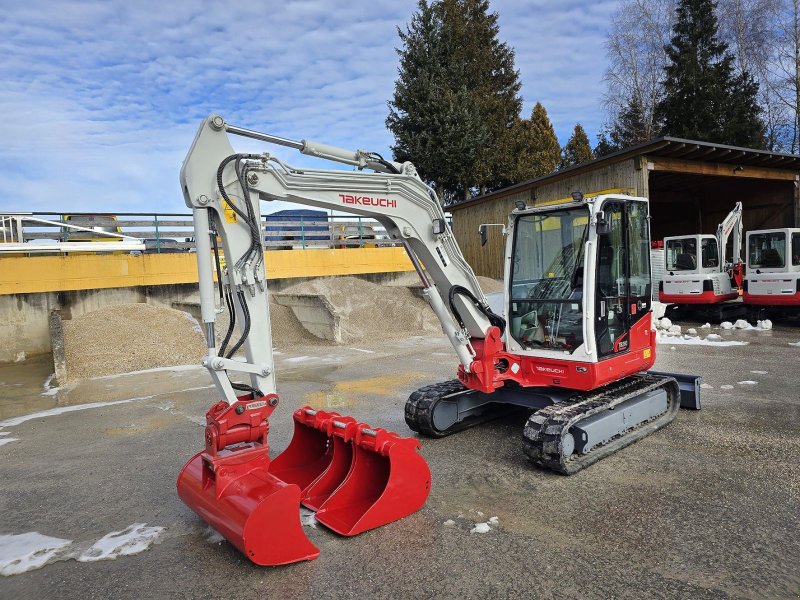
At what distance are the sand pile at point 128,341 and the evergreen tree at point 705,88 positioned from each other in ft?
85.8

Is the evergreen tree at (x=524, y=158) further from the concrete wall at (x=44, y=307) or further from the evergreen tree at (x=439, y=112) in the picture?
the concrete wall at (x=44, y=307)

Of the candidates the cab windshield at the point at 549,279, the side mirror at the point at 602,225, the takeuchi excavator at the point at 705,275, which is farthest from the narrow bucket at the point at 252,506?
the takeuchi excavator at the point at 705,275

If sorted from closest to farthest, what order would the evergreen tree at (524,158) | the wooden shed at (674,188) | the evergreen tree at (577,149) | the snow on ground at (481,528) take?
the snow on ground at (481,528) → the wooden shed at (674,188) → the evergreen tree at (524,158) → the evergreen tree at (577,149)

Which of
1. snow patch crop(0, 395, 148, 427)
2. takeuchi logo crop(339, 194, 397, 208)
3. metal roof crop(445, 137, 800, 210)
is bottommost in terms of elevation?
snow patch crop(0, 395, 148, 427)

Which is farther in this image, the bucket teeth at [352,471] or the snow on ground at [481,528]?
the bucket teeth at [352,471]

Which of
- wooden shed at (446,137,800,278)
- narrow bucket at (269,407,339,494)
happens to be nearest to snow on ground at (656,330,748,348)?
wooden shed at (446,137,800,278)

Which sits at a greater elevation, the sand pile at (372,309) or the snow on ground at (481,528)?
the sand pile at (372,309)

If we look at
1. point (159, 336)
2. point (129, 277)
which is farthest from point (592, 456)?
point (129, 277)

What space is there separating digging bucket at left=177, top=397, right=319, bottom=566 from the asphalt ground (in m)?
0.21

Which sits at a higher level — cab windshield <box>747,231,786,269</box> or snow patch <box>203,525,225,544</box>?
cab windshield <box>747,231,786,269</box>

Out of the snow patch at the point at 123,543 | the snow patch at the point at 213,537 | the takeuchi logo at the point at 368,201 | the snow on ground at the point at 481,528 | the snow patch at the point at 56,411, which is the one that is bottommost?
the snow on ground at the point at 481,528

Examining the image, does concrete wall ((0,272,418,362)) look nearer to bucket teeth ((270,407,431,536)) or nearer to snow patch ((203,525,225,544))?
bucket teeth ((270,407,431,536))

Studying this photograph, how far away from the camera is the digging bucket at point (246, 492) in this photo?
3.67 metres

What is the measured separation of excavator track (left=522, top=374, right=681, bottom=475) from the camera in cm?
505
